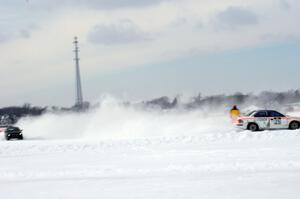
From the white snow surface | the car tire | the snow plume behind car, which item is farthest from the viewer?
the snow plume behind car

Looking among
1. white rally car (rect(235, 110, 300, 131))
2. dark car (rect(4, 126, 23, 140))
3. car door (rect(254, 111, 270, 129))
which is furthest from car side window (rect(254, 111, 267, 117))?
dark car (rect(4, 126, 23, 140))

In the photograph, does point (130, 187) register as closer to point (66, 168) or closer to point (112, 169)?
point (112, 169)

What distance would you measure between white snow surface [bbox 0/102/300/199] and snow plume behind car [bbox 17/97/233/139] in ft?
22.4

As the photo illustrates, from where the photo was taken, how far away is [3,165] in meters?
16.1

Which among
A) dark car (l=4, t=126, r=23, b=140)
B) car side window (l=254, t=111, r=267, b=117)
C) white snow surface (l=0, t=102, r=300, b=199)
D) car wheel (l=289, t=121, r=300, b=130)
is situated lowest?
white snow surface (l=0, t=102, r=300, b=199)

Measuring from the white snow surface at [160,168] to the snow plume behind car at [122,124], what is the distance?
6.82 m

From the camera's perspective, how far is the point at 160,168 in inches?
527

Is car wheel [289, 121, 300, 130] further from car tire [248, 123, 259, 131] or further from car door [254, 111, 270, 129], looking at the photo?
car tire [248, 123, 259, 131]

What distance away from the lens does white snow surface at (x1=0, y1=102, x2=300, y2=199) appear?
1017cm

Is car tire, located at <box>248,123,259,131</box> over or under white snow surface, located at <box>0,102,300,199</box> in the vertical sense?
over

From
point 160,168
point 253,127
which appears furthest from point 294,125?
point 160,168

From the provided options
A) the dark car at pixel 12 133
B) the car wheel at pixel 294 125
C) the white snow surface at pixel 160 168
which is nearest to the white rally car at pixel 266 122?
the car wheel at pixel 294 125

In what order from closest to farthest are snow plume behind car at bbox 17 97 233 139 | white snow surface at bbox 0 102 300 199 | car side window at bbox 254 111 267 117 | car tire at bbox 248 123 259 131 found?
white snow surface at bbox 0 102 300 199, car tire at bbox 248 123 259 131, car side window at bbox 254 111 267 117, snow plume behind car at bbox 17 97 233 139

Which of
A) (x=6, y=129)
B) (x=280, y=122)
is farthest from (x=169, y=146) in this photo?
(x=6, y=129)
